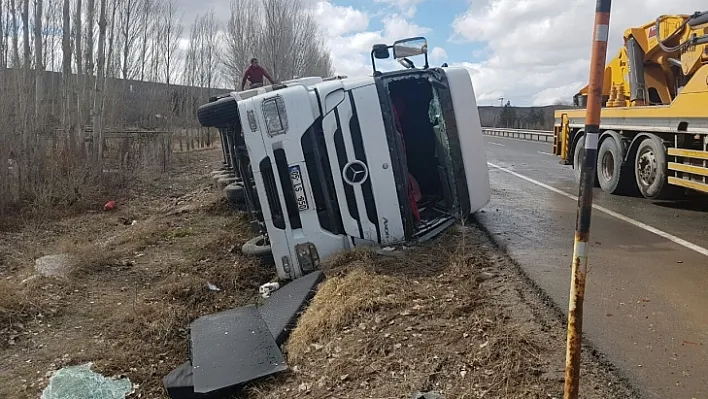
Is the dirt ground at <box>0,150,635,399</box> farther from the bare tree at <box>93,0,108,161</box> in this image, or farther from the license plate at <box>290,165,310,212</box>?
the bare tree at <box>93,0,108,161</box>

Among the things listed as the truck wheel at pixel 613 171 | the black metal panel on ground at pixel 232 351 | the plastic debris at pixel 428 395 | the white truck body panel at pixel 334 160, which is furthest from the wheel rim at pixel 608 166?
the plastic debris at pixel 428 395

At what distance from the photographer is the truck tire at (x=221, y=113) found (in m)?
5.59

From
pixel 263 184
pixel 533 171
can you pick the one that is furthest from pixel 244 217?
pixel 533 171

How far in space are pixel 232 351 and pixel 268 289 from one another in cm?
167

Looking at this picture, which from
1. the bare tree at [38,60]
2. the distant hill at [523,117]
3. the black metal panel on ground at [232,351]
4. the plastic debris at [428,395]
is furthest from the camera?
the distant hill at [523,117]

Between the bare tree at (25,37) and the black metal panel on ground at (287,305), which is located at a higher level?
the bare tree at (25,37)

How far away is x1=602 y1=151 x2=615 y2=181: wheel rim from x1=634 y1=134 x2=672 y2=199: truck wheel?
21.4 inches

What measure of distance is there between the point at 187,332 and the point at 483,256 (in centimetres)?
267

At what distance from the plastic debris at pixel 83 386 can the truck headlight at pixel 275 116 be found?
2411 millimetres

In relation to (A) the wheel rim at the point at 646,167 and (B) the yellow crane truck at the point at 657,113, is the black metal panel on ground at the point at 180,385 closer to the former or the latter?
(B) the yellow crane truck at the point at 657,113

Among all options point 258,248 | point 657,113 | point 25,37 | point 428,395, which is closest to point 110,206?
point 25,37

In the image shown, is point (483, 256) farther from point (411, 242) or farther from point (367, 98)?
point (367, 98)

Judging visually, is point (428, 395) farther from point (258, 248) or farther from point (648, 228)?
point (648, 228)

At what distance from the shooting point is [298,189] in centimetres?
527
